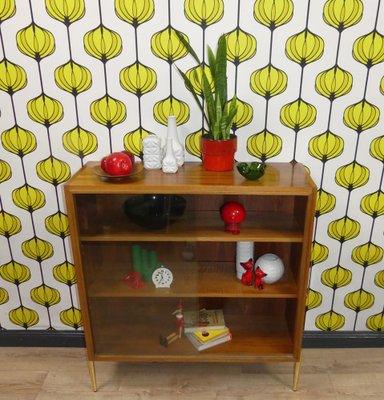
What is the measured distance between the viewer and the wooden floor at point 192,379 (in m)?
1.81

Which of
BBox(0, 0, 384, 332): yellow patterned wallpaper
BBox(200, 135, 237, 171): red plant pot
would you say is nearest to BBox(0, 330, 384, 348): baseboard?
BBox(0, 0, 384, 332): yellow patterned wallpaper

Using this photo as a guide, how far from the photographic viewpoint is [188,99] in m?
1.71

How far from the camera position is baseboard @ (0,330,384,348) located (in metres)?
2.08

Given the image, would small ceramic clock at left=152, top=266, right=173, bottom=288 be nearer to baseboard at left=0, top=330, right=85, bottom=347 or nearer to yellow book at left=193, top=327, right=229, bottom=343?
yellow book at left=193, top=327, right=229, bottom=343

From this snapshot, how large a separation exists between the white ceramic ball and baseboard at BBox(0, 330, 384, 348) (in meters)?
0.55

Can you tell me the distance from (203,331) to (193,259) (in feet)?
1.13

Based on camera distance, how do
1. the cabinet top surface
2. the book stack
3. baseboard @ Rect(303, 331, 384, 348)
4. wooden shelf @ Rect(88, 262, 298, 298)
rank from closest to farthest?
the cabinet top surface, wooden shelf @ Rect(88, 262, 298, 298), the book stack, baseboard @ Rect(303, 331, 384, 348)

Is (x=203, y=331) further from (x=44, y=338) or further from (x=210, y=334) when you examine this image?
(x=44, y=338)

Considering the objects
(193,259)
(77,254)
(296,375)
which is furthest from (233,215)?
(296,375)

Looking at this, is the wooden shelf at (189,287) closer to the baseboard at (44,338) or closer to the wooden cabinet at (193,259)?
the wooden cabinet at (193,259)

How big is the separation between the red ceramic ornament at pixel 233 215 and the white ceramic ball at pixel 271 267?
215 mm

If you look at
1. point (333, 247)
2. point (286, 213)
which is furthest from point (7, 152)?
point (333, 247)

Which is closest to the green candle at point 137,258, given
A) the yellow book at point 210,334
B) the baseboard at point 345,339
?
the yellow book at point 210,334

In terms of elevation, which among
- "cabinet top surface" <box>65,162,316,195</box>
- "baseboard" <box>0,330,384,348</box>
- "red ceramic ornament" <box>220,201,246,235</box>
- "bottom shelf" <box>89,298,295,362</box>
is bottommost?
"baseboard" <box>0,330,384,348</box>
